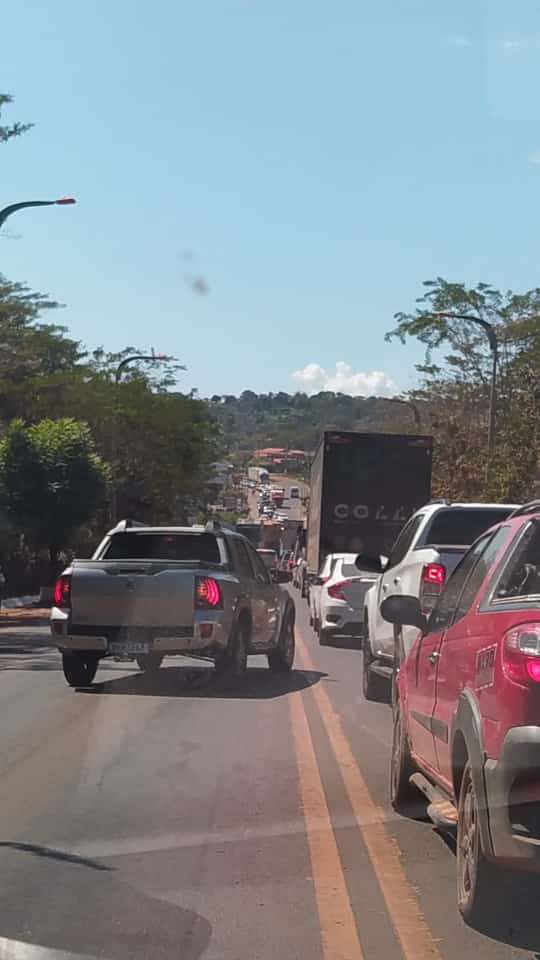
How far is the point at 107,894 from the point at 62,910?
0.32 meters

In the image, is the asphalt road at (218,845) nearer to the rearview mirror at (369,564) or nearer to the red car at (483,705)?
the red car at (483,705)

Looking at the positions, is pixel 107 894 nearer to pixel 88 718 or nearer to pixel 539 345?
pixel 88 718

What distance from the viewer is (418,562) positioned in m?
12.5

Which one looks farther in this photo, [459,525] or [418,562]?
[459,525]

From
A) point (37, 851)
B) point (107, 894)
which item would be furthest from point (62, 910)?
point (37, 851)

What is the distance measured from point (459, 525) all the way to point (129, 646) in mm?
3776

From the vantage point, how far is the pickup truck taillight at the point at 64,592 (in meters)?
14.7

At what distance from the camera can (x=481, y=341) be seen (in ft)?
179

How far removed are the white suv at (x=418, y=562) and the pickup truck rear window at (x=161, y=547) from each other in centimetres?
234

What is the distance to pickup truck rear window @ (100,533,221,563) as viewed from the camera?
53.5 ft

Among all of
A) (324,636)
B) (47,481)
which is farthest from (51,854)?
(47,481)

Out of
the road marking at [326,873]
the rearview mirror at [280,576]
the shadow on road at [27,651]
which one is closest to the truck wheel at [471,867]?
the road marking at [326,873]

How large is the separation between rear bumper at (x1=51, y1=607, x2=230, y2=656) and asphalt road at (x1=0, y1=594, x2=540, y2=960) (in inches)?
44.0

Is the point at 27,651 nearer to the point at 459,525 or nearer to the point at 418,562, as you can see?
the point at 459,525
